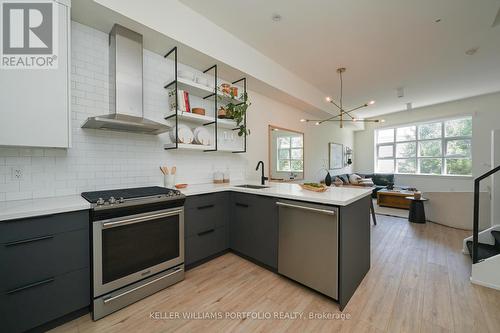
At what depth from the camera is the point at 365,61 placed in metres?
3.47

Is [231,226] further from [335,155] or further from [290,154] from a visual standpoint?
[335,155]

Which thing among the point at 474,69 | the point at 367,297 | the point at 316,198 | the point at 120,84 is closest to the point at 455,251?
the point at 367,297

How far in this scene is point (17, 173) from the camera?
5.45 feet

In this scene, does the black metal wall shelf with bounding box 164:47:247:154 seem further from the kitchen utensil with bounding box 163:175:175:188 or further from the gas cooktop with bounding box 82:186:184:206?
the gas cooktop with bounding box 82:186:184:206

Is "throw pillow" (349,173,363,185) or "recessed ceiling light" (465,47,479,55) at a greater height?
"recessed ceiling light" (465,47,479,55)

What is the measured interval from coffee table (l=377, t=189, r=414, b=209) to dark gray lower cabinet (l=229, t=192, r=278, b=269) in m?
4.73

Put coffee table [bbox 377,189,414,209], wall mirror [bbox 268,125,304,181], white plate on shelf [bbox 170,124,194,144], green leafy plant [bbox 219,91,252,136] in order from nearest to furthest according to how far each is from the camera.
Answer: white plate on shelf [bbox 170,124,194,144], green leafy plant [bbox 219,91,252,136], wall mirror [bbox 268,125,304,181], coffee table [bbox 377,189,414,209]

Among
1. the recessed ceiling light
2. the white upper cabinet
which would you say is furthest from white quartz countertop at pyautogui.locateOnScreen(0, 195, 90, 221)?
the recessed ceiling light

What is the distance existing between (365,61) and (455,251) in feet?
10.5

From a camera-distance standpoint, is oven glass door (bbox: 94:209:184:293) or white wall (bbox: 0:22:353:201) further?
white wall (bbox: 0:22:353:201)

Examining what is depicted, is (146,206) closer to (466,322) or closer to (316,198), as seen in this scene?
(316,198)

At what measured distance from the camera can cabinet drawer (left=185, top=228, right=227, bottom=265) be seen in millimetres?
2230

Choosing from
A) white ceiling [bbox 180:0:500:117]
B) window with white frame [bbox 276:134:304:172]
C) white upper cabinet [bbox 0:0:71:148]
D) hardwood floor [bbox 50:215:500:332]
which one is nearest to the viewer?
white upper cabinet [bbox 0:0:71:148]

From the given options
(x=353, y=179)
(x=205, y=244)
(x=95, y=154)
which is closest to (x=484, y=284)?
(x=205, y=244)
